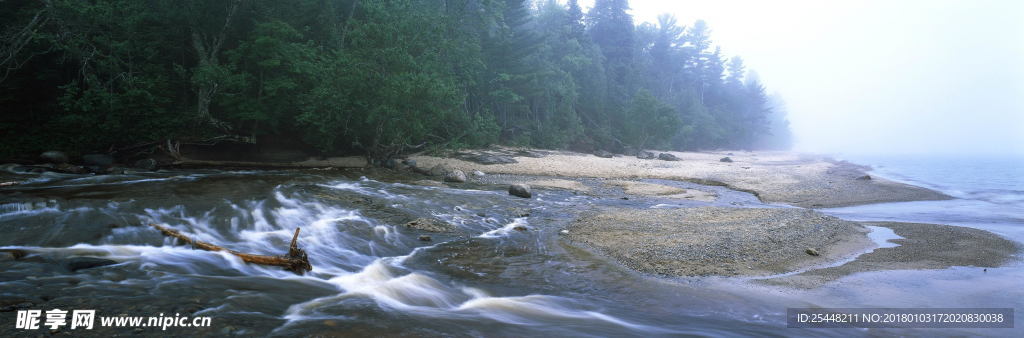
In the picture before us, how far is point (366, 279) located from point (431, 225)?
348 cm

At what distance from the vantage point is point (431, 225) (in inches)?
417

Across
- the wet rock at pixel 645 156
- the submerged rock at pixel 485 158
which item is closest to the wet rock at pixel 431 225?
the submerged rock at pixel 485 158

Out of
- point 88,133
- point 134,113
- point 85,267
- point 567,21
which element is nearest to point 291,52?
point 134,113

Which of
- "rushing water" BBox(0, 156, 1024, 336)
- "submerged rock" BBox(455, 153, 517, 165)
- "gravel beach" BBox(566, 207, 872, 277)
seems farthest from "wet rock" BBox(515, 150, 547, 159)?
"rushing water" BBox(0, 156, 1024, 336)

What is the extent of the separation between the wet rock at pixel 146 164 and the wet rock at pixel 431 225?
13.4 metres

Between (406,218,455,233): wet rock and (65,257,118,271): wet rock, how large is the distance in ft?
16.9

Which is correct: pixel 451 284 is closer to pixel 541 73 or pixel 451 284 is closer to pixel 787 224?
pixel 787 224

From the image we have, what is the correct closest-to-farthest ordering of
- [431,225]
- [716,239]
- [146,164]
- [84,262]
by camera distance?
1. [84,262]
2. [716,239]
3. [431,225]
4. [146,164]

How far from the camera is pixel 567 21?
5606cm

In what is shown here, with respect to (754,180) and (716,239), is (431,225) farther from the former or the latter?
(754,180)

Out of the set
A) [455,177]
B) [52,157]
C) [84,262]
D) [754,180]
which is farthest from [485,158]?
[84,262]

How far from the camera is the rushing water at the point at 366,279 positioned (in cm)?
528

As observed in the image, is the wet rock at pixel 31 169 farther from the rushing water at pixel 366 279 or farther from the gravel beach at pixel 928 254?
the gravel beach at pixel 928 254

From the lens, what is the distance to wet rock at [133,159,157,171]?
17758mm
